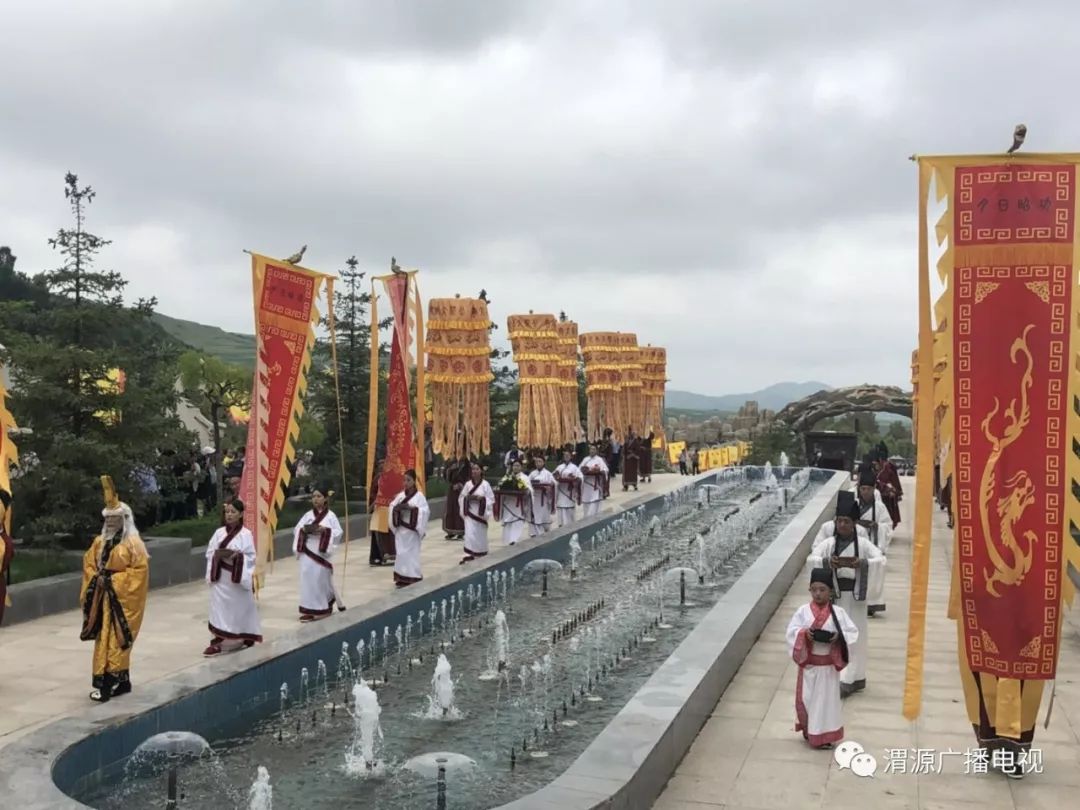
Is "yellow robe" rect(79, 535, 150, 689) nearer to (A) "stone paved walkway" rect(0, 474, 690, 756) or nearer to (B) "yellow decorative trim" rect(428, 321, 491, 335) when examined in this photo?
(A) "stone paved walkway" rect(0, 474, 690, 756)

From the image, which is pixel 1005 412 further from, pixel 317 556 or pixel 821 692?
pixel 317 556

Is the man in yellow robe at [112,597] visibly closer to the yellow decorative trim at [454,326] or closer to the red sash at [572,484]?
the yellow decorative trim at [454,326]

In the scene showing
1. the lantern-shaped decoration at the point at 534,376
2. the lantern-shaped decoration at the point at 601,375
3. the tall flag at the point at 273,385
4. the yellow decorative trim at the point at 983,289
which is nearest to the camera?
the yellow decorative trim at the point at 983,289

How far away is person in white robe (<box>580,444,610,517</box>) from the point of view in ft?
56.5

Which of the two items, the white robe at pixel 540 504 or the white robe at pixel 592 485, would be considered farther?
the white robe at pixel 592 485

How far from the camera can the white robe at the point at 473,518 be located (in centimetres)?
1259

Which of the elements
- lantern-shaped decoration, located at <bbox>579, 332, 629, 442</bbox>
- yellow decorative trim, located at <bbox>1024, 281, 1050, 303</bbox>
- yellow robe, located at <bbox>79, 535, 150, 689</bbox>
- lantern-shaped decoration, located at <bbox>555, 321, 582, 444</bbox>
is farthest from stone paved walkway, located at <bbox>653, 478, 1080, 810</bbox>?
lantern-shaped decoration, located at <bbox>579, 332, 629, 442</bbox>

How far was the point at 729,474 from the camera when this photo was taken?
2712cm

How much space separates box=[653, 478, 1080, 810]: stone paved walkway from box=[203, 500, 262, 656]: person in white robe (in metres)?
3.84

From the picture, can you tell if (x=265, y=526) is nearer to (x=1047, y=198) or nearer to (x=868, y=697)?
(x=868, y=697)

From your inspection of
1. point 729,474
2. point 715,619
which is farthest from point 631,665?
point 729,474

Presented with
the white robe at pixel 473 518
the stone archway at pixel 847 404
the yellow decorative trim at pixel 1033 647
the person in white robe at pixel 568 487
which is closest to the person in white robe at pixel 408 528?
the white robe at pixel 473 518

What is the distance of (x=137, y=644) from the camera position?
28.0ft

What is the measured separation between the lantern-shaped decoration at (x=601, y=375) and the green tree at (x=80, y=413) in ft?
A: 38.3
